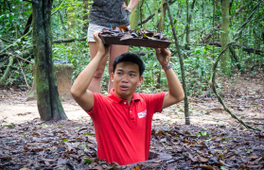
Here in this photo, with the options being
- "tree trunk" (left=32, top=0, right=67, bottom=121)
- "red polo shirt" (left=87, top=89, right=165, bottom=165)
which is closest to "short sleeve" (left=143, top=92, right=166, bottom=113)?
"red polo shirt" (left=87, top=89, right=165, bottom=165)

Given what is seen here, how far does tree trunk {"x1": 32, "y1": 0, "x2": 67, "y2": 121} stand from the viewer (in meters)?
3.41

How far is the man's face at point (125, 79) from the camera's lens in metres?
2.18

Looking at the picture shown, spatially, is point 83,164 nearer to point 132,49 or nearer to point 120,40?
point 120,40

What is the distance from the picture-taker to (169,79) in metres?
2.35

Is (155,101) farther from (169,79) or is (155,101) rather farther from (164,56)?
(164,56)

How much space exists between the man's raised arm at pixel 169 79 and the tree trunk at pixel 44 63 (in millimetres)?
1865

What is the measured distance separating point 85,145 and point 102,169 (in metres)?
0.79

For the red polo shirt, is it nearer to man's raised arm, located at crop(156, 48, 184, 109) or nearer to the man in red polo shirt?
the man in red polo shirt

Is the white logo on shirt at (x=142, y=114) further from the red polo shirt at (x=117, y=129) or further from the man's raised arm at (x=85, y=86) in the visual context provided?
the man's raised arm at (x=85, y=86)

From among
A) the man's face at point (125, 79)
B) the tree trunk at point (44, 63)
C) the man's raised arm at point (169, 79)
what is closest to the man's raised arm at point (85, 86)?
the man's face at point (125, 79)

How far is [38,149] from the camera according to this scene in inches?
92.8

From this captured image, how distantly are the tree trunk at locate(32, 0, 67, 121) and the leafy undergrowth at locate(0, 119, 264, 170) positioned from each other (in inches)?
8.8

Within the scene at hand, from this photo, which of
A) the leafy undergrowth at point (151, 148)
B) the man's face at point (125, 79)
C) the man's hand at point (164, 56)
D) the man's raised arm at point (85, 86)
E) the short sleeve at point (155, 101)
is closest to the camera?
the man's raised arm at point (85, 86)

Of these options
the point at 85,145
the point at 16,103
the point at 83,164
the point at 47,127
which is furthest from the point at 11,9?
the point at 83,164
